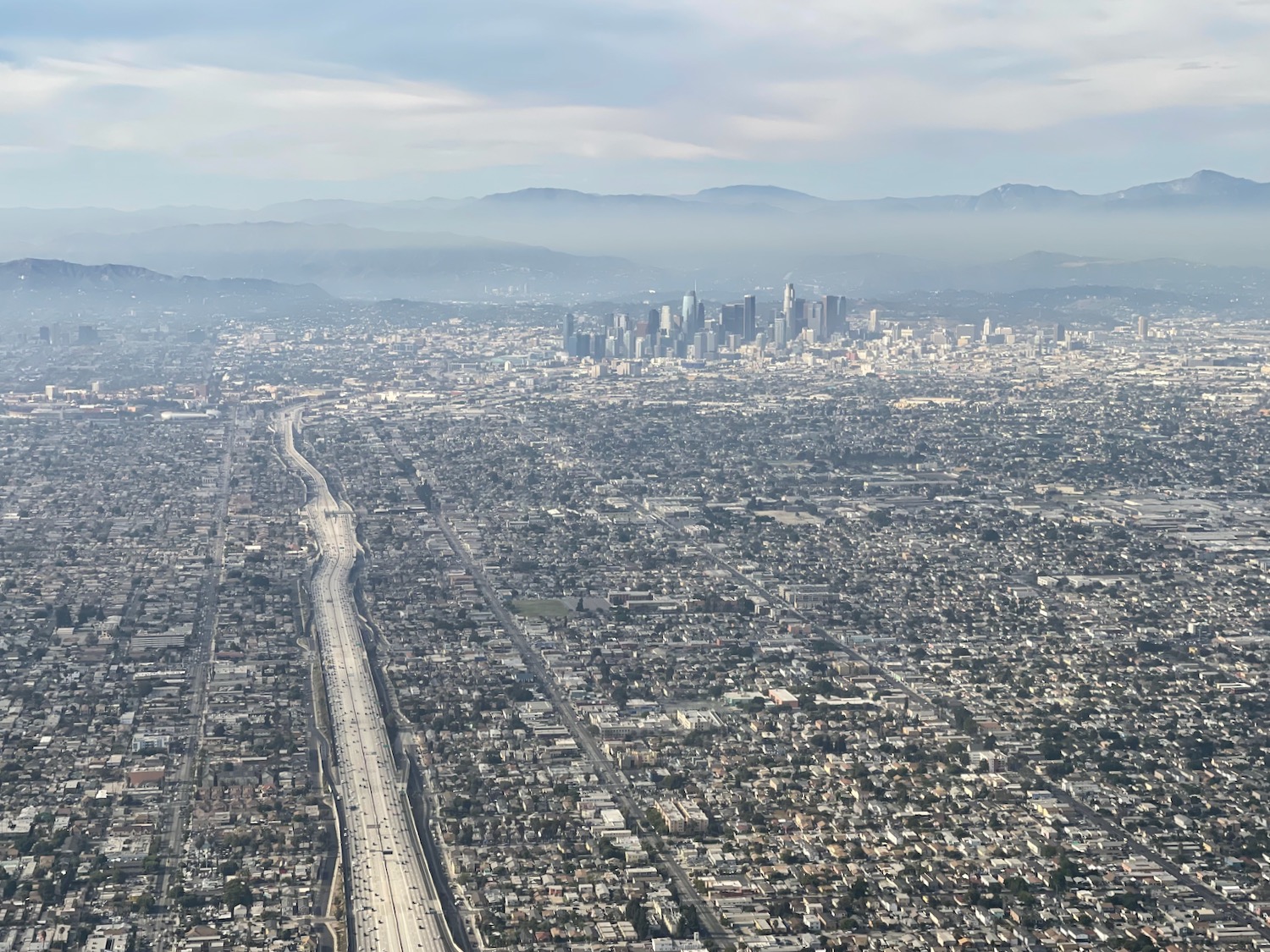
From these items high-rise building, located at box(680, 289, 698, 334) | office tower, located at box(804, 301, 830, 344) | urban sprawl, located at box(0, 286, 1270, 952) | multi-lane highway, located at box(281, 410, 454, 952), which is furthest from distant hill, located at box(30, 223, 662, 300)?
multi-lane highway, located at box(281, 410, 454, 952)

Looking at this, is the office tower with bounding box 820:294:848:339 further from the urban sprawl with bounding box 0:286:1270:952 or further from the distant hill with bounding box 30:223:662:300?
the distant hill with bounding box 30:223:662:300

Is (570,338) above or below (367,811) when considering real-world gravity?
above

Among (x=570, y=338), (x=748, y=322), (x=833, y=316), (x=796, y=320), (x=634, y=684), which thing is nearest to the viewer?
(x=634, y=684)

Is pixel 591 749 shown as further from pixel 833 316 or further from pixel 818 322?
pixel 833 316

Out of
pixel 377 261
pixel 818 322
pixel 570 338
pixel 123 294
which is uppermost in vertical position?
pixel 818 322

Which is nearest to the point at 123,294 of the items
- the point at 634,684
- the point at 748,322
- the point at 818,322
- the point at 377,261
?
the point at 377,261

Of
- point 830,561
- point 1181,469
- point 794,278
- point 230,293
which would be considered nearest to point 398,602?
point 830,561

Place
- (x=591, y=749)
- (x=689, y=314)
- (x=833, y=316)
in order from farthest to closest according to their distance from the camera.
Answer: (x=833, y=316) → (x=689, y=314) → (x=591, y=749)

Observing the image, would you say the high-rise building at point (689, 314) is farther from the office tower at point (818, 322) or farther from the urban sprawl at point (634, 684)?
the urban sprawl at point (634, 684)

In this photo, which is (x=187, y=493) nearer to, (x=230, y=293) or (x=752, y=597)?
(x=752, y=597)

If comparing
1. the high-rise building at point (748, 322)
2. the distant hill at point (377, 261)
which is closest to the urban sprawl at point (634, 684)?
the high-rise building at point (748, 322)
